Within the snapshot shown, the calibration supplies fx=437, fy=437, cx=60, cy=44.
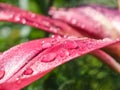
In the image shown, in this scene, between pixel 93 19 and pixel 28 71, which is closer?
pixel 28 71

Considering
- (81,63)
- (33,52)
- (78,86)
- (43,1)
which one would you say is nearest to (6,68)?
(33,52)

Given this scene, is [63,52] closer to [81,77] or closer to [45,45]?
[45,45]

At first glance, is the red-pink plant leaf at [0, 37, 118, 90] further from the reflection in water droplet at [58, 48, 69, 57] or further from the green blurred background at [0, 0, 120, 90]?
the green blurred background at [0, 0, 120, 90]

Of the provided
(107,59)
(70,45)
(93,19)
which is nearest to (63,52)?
(70,45)

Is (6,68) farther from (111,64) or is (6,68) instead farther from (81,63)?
(81,63)

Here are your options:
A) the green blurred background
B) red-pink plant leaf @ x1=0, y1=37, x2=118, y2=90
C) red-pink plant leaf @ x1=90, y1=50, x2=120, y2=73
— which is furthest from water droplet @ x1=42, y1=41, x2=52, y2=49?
the green blurred background

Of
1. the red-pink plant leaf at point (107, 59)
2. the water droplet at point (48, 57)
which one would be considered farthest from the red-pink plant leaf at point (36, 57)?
the red-pink plant leaf at point (107, 59)

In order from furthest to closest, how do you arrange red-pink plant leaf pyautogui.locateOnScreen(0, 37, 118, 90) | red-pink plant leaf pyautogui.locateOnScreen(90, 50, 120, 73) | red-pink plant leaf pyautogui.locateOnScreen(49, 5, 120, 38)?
red-pink plant leaf pyautogui.locateOnScreen(49, 5, 120, 38), red-pink plant leaf pyautogui.locateOnScreen(90, 50, 120, 73), red-pink plant leaf pyautogui.locateOnScreen(0, 37, 118, 90)
